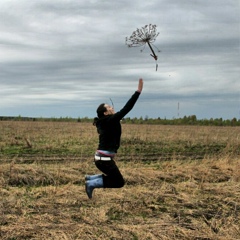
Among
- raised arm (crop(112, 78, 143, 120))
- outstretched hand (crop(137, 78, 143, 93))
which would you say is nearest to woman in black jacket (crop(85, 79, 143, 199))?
raised arm (crop(112, 78, 143, 120))

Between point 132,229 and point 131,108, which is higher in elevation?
point 131,108

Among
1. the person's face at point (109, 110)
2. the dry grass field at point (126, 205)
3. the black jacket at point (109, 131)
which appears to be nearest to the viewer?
the dry grass field at point (126, 205)

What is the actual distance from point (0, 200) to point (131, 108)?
10.3 feet

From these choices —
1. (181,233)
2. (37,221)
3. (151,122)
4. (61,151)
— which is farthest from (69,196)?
(151,122)

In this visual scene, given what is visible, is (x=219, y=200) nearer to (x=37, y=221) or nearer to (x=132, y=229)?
(x=132, y=229)

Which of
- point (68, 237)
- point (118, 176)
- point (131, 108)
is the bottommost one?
point (68, 237)

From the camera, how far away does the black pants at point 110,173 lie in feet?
21.3

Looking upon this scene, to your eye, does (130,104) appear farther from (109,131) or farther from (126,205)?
(126,205)

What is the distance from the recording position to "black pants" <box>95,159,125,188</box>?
649cm

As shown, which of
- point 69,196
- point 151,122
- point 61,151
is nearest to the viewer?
point 69,196

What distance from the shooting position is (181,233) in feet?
17.8

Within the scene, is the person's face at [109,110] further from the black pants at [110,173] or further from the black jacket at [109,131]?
the black pants at [110,173]

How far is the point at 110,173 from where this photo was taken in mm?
6551

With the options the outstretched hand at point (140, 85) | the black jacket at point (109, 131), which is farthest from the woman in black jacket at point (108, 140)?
the outstretched hand at point (140, 85)
